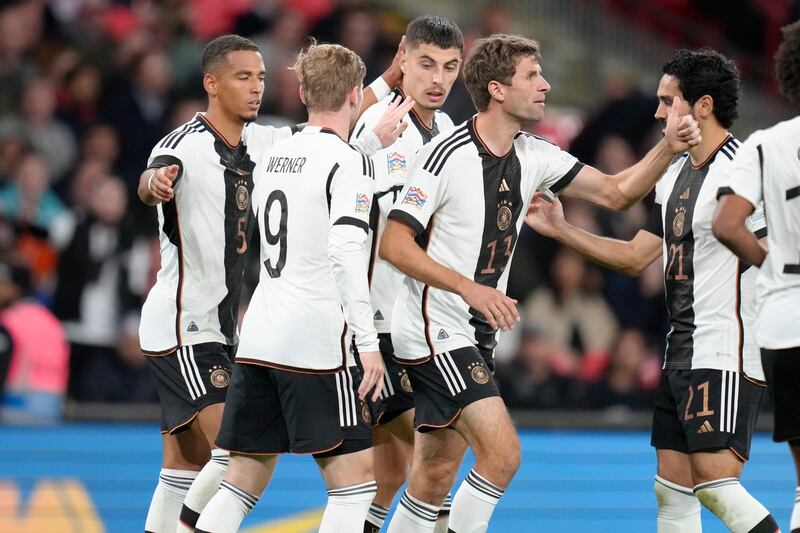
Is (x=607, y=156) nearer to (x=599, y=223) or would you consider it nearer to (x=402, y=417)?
(x=599, y=223)

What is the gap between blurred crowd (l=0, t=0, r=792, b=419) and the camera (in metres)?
11.0

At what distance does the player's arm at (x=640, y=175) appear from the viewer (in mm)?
5953

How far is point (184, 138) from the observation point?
649 cm

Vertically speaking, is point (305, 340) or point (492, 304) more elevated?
point (492, 304)

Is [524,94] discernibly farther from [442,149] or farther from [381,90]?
[381,90]

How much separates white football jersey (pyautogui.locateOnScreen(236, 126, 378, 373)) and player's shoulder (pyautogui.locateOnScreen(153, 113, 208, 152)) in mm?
812

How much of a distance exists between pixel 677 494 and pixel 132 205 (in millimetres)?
6686

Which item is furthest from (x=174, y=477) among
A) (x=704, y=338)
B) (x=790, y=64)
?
(x=790, y=64)

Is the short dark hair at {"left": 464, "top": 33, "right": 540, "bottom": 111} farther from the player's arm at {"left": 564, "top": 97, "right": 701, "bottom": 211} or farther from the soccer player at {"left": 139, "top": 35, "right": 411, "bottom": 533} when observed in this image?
the player's arm at {"left": 564, "top": 97, "right": 701, "bottom": 211}


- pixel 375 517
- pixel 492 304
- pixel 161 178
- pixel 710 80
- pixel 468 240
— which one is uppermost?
pixel 710 80

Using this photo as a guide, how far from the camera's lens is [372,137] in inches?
248

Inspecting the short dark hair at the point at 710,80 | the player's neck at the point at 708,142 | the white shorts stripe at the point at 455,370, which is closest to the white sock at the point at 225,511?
the white shorts stripe at the point at 455,370

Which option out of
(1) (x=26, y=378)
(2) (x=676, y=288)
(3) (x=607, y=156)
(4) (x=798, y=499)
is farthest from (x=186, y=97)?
(4) (x=798, y=499)

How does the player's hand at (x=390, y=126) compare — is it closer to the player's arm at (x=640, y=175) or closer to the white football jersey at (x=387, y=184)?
the white football jersey at (x=387, y=184)
